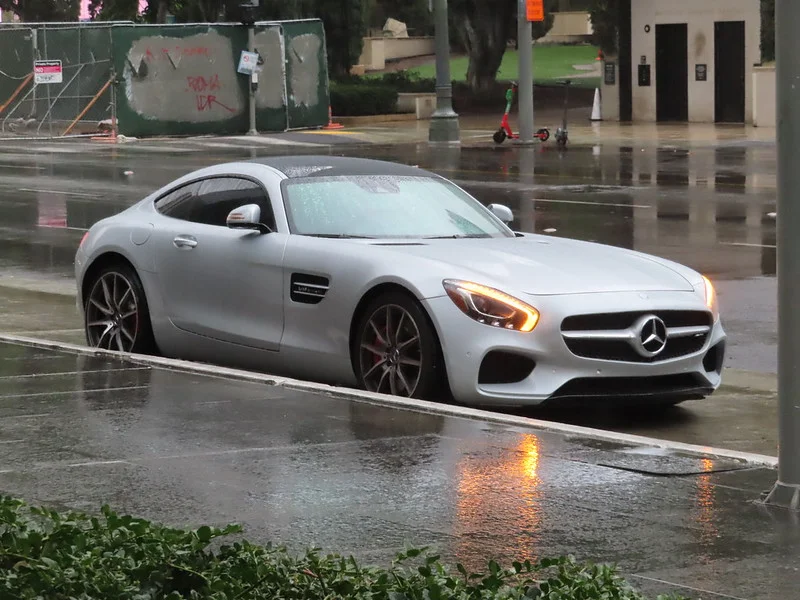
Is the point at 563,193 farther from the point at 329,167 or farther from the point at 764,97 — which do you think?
the point at 764,97

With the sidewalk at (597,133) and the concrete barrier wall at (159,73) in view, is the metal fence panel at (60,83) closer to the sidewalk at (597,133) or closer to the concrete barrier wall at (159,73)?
the concrete barrier wall at (159,73)

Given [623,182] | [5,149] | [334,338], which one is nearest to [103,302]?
[334,338]

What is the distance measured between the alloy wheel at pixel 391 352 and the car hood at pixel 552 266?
0.38 meters

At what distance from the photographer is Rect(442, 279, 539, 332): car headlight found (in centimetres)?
820

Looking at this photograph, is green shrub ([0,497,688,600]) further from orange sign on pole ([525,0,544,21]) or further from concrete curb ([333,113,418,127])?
concrete curb ([333,113,418,127])

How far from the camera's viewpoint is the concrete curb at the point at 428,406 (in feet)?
23.1

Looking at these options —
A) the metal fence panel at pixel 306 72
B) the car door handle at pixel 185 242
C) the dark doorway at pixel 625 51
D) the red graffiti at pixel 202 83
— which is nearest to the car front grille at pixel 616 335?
the car door handle at pixel 185 242

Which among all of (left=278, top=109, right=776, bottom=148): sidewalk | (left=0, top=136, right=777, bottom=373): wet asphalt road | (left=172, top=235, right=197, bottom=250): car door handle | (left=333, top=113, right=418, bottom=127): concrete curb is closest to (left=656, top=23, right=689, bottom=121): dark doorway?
(left=278, top=109, right=776, bottom=148): sidewalk

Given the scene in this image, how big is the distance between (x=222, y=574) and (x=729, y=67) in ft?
134

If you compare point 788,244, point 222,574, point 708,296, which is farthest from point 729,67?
point 222,574

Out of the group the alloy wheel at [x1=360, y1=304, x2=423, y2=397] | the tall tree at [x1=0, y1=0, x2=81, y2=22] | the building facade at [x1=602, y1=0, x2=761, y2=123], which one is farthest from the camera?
the tall tree at [x1=0, y1=0, x2=81, y2=22]

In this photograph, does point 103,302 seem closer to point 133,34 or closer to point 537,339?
point 537,339

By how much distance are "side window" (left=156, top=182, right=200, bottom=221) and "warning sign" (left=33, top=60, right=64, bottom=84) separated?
29447mm

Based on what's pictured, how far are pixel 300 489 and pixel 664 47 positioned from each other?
4040 cm
